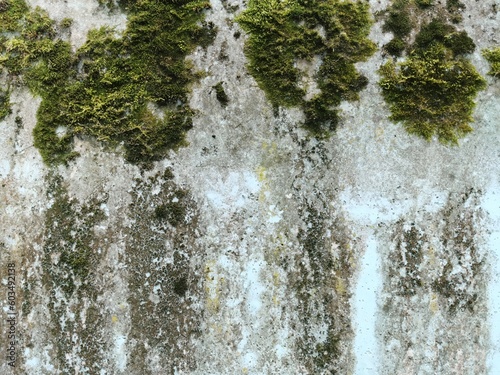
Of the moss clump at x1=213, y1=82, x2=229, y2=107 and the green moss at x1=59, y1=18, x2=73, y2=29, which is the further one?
the green moss at x1=59, y1=18, x2=73, y2=29

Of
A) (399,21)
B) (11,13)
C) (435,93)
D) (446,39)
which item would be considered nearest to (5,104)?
(11,13)

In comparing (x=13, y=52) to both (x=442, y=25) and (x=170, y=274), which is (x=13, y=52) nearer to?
(x=170, y=274)

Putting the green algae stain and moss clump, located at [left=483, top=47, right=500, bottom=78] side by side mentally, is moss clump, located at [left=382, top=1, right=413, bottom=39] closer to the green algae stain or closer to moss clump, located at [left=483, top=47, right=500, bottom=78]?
moss clump, located at [left=483, top=47, right=500, bottom=78]

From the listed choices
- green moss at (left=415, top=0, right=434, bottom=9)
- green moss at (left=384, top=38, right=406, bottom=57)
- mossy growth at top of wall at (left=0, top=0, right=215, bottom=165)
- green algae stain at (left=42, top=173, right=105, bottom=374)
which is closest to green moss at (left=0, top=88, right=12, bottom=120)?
mossy growth at top of wall at (left=0, top=0, right=215, bottom=165)

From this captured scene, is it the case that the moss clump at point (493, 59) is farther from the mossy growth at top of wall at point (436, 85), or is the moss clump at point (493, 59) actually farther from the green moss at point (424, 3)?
the green moss at point (424, 3)

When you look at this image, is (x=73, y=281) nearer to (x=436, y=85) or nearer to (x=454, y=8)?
(x=436, y=85)

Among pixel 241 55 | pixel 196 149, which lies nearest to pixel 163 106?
pixel 196 149
